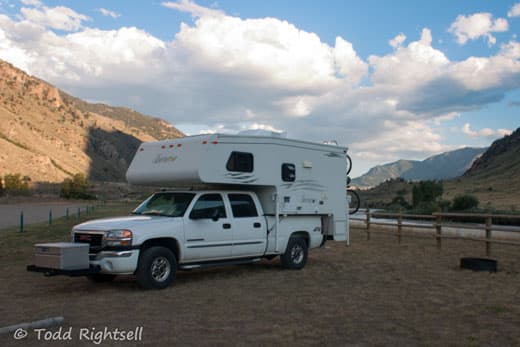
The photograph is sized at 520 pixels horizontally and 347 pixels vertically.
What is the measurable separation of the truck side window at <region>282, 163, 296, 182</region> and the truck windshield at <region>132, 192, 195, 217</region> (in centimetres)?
230

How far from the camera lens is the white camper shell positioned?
10.8m

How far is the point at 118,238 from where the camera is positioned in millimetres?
9375

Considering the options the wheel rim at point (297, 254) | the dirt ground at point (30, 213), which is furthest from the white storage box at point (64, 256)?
the dirt ground at point (30, 213)

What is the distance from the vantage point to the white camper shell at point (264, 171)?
10.8 metres

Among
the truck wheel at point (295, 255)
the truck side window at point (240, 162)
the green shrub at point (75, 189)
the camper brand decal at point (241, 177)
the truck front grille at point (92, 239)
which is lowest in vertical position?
the truck wheel at point (295, 255)

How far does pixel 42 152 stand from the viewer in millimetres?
95000

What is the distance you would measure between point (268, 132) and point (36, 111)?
111 m

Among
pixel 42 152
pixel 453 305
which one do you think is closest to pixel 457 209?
pixel 453 305

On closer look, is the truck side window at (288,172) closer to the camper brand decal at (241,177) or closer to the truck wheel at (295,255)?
the camper brand decal at (241,177)

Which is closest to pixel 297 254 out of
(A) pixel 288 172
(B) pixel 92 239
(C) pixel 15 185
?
(A) pixel 288 172

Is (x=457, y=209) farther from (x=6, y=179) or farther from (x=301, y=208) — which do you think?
(x=6, y=179)

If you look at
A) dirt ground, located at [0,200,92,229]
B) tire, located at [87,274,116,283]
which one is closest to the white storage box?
tire, located at [87,274,116,283]

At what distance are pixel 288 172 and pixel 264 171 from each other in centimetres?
75

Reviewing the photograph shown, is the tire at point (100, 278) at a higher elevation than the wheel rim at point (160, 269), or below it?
below
